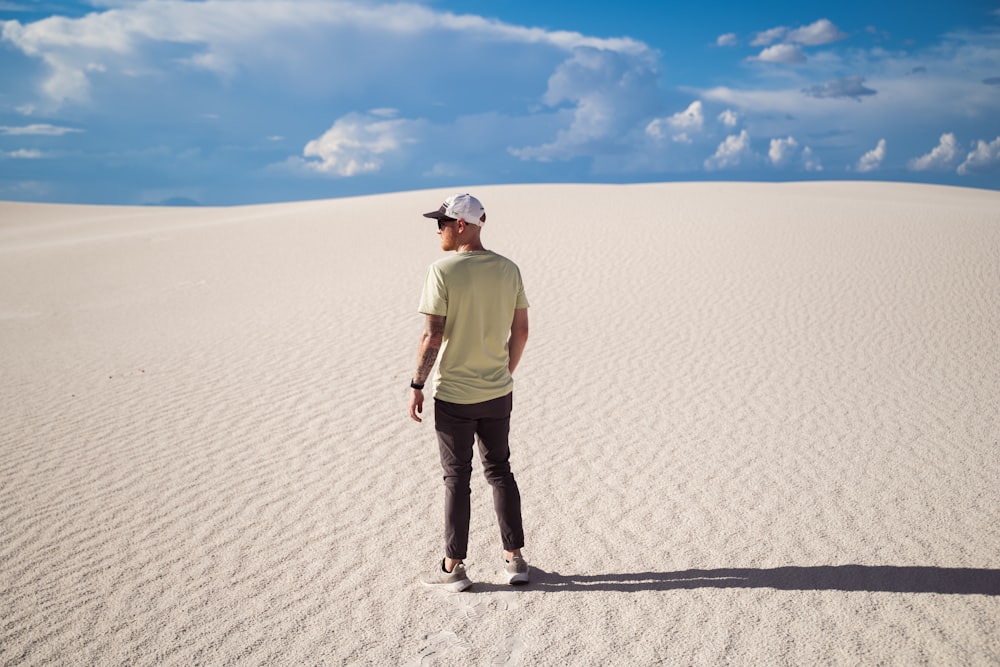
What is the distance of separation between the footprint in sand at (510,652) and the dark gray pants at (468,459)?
57 centimetres

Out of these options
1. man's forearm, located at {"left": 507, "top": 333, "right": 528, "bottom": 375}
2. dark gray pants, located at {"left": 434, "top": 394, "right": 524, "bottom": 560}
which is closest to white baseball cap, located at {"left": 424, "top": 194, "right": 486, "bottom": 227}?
man's forearm, located at {"left": 507, "top": 333, "right": 528, "bottom": 375}

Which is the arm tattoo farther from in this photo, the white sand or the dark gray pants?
the white sand

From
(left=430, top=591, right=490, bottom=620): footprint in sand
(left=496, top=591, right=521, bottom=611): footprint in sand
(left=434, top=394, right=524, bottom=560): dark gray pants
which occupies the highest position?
(left=434, top=394, right=524, bottom=560): dark gray pants

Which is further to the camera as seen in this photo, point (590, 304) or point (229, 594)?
point (590, 304)

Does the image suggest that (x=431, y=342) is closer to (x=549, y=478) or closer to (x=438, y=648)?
(x=438, y=648)

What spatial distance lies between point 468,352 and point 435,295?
370mm

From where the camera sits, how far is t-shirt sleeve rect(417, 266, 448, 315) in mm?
3543

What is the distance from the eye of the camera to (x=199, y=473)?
6035mm

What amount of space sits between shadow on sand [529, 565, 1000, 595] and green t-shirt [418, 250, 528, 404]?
4.49 feet

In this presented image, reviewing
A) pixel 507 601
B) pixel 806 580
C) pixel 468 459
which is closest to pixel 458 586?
pixel 507 601

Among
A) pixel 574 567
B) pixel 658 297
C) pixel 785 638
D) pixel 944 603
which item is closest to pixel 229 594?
pixel 574 567

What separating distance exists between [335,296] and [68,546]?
9440mm

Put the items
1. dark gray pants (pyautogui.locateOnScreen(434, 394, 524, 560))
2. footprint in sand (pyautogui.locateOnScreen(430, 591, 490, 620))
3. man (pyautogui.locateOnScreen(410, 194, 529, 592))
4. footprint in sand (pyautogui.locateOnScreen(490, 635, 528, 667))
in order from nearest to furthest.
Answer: footprint in sand (pyautogui.locateOnScreen(490, 635, 528, 667)), man (pyautogui.locateOnScreen(410, 194, 529, 592)), dark gray pants (pyautogui.locateOnScreen(434, 394, 524, 560)), footprint in sand (pyautogui.locateOnScreen(430, 591, 490, 620))

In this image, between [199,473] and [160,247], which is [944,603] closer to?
[199,473]
